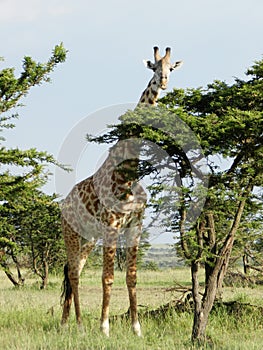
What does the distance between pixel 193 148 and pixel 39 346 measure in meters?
3.04

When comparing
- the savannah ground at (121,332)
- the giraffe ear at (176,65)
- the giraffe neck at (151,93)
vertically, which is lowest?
the savannah ground at (121,332)

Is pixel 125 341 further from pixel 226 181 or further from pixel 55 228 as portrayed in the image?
pixel 55 228

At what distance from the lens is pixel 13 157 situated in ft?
32.6

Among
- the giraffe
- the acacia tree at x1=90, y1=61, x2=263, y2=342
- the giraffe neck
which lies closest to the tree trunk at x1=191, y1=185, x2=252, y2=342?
the acacia tree at x1=90, y1=61, x2=263, y2=342

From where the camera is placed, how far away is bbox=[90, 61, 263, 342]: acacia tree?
7.27 metres

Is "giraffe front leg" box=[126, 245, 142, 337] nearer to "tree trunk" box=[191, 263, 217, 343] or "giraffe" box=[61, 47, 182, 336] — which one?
"giraffe" box=[61, 47, 182, 336]

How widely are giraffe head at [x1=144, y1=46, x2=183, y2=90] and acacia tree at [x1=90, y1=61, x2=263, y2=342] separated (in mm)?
384

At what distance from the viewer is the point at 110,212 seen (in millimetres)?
8859

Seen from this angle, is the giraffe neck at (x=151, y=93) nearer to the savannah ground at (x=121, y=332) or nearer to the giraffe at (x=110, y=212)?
the giraffe at (x=110, y=212)

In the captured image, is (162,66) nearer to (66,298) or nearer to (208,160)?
(208,160)

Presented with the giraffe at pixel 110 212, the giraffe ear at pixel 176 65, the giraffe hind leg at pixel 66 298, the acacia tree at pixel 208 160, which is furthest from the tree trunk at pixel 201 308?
the giraffe ear at pixel 176 65

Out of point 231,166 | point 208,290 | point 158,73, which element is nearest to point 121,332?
point 208,290

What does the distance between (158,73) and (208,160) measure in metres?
1.52

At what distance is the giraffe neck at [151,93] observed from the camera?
8.35 meters
